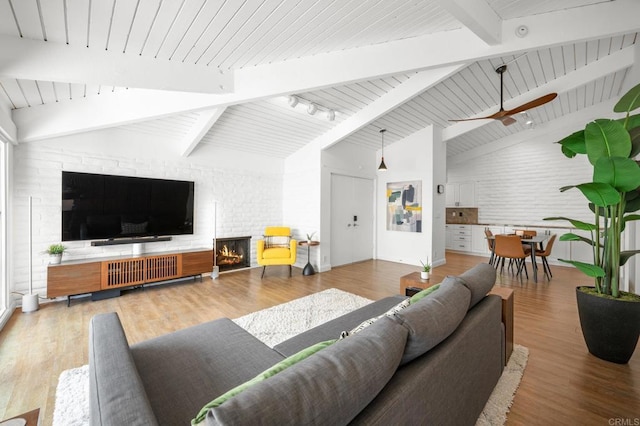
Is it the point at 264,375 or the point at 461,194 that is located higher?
the point at 461,194

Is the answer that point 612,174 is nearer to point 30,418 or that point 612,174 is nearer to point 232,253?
point 30,418

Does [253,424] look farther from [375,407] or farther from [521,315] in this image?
[521,315]

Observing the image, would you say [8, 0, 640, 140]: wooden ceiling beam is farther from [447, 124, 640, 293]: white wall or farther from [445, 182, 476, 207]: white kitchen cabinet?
[445, 182, 476, 207]: white kitchen cabinet

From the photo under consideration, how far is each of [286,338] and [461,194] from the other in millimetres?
7543

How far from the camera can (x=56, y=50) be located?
2.17 meters

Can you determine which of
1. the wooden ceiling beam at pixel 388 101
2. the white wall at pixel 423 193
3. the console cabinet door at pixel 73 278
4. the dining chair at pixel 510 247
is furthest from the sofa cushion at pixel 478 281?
the console cabinet door at pixel 73 278

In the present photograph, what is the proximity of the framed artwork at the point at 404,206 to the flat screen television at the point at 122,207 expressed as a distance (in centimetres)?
438

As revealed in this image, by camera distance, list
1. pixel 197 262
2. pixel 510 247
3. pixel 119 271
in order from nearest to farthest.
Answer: pixel 119 271, pixel 197 262, pixel 510 247

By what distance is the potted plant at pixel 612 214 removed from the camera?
2.02 metres

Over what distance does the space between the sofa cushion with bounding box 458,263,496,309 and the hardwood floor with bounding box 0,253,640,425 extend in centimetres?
77

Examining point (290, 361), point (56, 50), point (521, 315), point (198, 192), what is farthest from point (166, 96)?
point (521, 315)

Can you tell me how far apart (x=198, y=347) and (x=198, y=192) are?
154 inches

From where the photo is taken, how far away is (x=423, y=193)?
588cm

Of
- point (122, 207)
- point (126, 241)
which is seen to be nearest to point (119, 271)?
point (126, 241)
